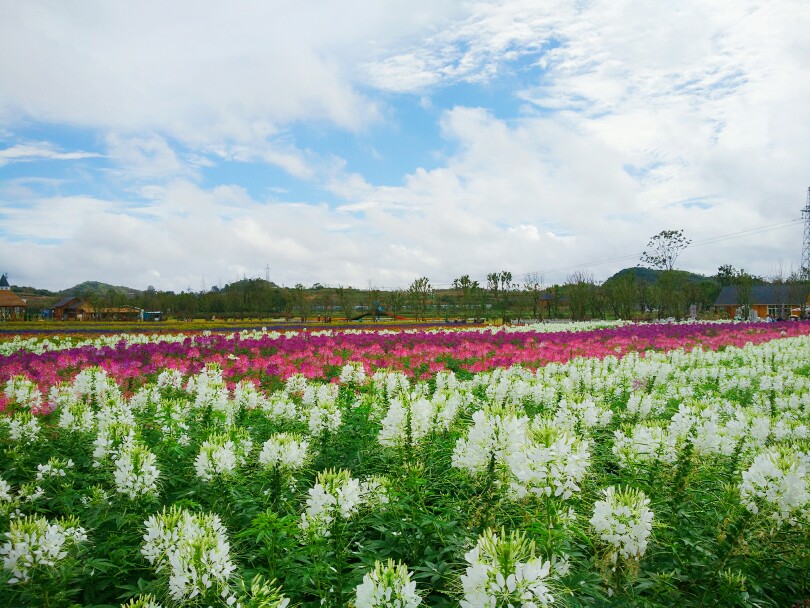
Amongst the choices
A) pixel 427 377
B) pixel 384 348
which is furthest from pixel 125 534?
pixel 384 348

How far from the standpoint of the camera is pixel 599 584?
9.52 feet

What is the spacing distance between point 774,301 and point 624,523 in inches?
2906

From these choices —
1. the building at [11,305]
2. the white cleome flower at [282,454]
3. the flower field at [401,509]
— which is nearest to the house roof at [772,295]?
the flower field at [401,509]

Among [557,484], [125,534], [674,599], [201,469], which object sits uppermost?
[557,484]

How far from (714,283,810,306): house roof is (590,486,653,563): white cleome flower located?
6249cm

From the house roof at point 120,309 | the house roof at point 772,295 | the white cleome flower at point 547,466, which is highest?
the house roof at point 772,295

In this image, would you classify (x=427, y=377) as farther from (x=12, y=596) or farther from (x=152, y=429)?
(x=12, y=596)

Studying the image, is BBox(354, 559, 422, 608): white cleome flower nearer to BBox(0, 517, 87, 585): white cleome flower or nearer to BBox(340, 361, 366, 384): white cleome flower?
BBox(0, 517, 87, 585): white cleome flower

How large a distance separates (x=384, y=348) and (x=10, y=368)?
8818mm

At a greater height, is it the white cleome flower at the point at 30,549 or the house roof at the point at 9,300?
the house roof at the point at 9,300

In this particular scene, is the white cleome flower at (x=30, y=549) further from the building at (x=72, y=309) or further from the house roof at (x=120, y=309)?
the building at (x=72, y=309)

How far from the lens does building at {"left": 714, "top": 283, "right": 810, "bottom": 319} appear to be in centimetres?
5278

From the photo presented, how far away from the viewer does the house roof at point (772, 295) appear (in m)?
52.7

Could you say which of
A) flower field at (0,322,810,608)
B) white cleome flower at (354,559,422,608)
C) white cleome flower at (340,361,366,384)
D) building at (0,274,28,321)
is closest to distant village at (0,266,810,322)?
building at (0,274,28,321)
